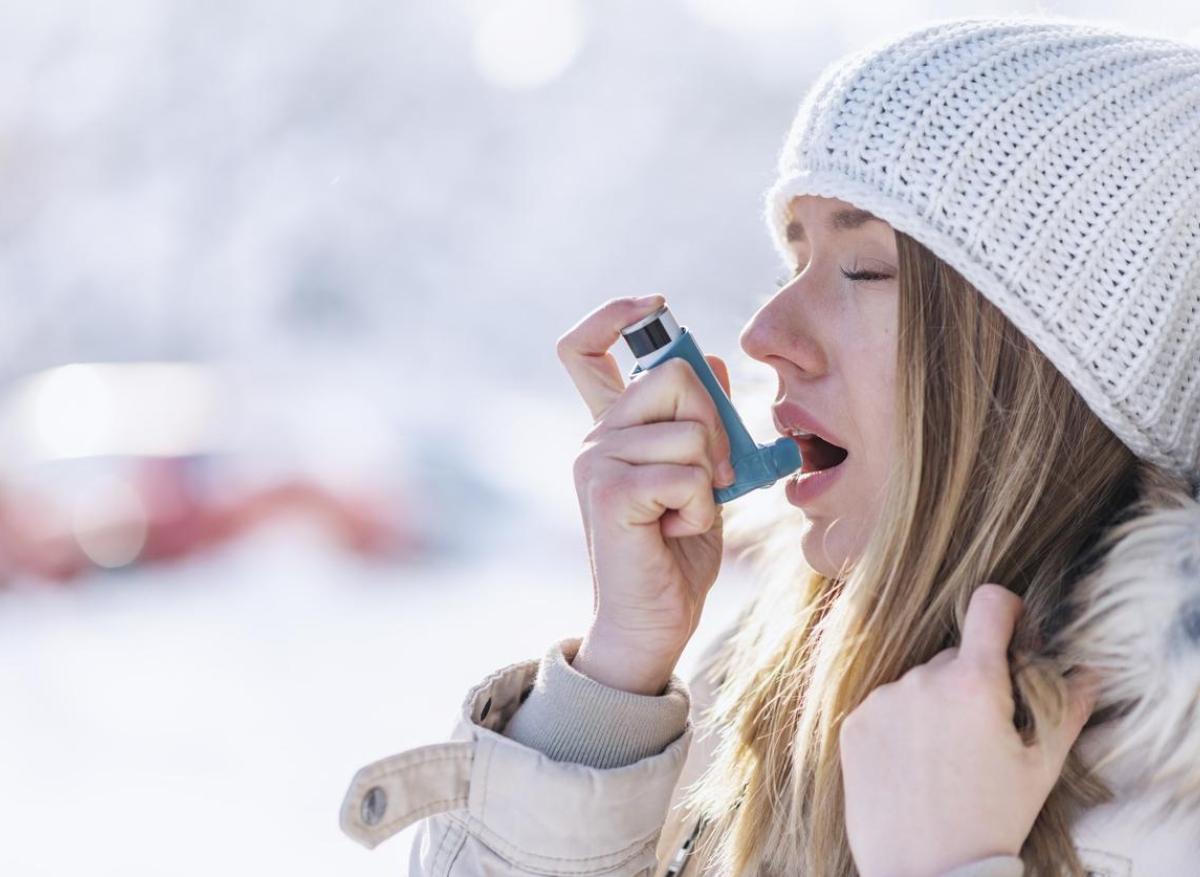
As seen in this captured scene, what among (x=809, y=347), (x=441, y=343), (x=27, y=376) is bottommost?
(x=809, y=347)

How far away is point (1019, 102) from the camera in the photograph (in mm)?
1021

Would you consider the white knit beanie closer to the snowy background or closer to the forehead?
the forehead

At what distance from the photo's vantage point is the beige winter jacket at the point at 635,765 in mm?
847

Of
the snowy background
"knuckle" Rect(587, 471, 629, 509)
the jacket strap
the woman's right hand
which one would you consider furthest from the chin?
the snowy background

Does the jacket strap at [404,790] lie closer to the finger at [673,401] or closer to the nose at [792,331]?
the finger at [673,401]

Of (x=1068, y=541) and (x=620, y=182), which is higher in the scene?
(x=620, y=182)

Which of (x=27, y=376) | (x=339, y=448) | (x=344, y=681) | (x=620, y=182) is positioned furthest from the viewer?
(x=620, y=182)

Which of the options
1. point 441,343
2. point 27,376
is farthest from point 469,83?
point 27,376

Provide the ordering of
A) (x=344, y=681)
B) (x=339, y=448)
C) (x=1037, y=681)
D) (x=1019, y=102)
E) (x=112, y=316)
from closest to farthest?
(x=1037, y=681), (x=1019, y=102), (x=344, y=681), (x=339, y=448), (x=112, y=316)

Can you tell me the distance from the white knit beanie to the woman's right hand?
233 mm

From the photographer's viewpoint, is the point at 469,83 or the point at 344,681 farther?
the point at 469,83

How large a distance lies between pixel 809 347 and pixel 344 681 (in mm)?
1872

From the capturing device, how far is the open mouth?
1.21 m

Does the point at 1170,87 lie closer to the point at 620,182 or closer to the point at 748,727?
the point at 748,727
